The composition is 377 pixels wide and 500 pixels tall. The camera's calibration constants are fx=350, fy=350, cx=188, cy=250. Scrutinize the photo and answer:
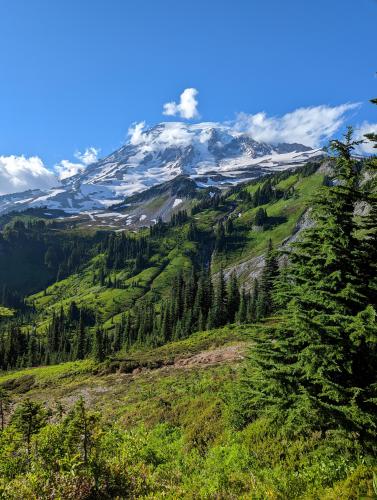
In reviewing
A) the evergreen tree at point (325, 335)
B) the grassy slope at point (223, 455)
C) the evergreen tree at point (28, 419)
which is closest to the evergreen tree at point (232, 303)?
the grassy slope at point (223, 455)

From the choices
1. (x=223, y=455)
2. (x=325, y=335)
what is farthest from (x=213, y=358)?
A: (x=325, y=335)

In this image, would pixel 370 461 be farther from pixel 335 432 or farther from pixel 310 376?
pixel 310 376

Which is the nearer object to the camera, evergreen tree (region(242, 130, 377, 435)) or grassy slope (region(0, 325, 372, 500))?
grassy slope (region(0, 325, 372, 500))

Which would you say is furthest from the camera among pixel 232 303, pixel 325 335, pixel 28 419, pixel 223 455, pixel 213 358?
pixel 232 303

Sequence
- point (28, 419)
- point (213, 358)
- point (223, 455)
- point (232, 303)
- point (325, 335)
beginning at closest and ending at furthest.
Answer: point (325, 335) < point (223, 455) < point (28, 419) < point (213, 358) < point (232, 303)

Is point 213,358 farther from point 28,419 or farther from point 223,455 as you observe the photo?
point 223,455

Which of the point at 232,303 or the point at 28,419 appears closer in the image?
the point at 28,419

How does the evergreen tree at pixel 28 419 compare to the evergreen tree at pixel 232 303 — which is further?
the evergreen tree at pixel 232 303

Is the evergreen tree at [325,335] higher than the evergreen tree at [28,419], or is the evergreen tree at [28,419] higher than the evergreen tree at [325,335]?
the evergreen tree at [325,335]

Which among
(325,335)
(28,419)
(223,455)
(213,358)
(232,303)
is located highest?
(325,335)

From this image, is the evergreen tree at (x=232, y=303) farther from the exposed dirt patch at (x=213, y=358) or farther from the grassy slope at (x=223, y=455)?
the grassy slope at (x=223, y=455)

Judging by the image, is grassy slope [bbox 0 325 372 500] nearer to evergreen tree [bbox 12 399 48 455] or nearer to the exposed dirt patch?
evergreen tree [bbox 12 399 48 455]

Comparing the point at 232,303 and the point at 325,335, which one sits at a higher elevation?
the point at 325,335

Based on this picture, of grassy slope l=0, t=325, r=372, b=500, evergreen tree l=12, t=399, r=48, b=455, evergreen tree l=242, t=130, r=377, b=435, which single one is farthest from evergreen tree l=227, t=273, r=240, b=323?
evergreen tree l=242, t=130, r=377, b=435
